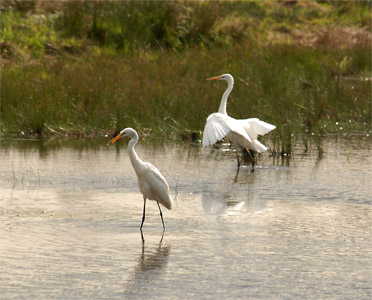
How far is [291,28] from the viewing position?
28250mm

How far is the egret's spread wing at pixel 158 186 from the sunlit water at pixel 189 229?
0.26 metres

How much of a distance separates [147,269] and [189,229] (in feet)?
5.04

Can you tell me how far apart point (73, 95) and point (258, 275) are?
9.72 meters

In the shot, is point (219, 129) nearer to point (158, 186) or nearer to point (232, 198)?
point (232, 198)

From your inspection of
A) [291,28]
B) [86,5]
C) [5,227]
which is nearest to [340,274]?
[5,227]

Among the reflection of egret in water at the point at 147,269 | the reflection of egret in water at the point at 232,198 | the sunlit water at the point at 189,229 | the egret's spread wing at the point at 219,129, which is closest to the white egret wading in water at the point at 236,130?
the egret's spread wing at the point at 219,129

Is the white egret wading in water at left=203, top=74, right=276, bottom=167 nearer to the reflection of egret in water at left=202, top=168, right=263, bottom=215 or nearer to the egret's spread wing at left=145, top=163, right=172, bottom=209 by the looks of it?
the reflection of egret in water at left=202, top=168, right=263, bottom=215

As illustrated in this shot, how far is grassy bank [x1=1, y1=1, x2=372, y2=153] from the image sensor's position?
48.9 ft

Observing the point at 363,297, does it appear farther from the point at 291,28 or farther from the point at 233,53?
the point at 291,28

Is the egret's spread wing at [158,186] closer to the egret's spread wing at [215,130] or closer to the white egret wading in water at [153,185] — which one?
the white egret wading in water at [153,185]

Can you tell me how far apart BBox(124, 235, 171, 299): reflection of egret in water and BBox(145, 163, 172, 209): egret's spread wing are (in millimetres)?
677

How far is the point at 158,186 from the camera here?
27.0ft

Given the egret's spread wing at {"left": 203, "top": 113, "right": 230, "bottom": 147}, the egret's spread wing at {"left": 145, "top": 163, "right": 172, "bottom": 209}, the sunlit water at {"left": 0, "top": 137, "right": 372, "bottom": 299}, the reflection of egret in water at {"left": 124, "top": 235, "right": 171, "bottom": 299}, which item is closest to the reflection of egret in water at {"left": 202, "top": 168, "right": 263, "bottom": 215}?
the sunlit water at {"left": 0, "top": 137, "right": 372, "bottom": 299}

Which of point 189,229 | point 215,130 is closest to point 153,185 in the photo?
point 189,229
